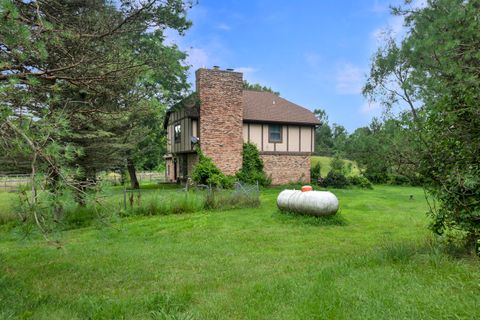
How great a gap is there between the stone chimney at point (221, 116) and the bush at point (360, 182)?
9.38 m

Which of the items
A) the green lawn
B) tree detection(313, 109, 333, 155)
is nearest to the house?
the green lawn

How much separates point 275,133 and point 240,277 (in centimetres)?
1898

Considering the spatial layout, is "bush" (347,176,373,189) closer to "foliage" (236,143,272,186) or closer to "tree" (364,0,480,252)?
"foliage" (236,143,272,186)

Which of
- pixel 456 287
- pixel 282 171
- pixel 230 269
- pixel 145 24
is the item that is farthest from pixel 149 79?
pixel 282 171

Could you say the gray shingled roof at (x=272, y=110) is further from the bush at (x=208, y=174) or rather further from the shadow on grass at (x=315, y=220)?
the shadow on grass at (x=315, y=220)

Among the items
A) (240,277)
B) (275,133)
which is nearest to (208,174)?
(275,133)

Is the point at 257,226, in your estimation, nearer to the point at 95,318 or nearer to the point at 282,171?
the point at 95,318

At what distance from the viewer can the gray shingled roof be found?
23688 mm

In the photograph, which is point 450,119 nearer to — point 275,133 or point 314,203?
point 314,203

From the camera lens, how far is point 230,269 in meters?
5.98

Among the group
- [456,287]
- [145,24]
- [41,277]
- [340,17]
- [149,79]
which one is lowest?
[41,277]

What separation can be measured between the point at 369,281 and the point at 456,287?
92 cm

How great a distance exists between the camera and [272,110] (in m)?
25.0

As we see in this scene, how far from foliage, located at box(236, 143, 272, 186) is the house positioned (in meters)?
0.39
